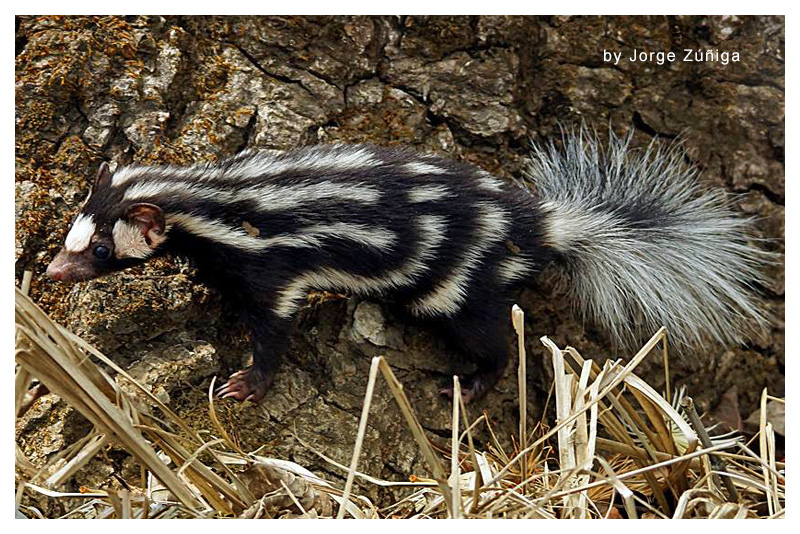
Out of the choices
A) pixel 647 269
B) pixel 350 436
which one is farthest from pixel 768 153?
pixel 350 436

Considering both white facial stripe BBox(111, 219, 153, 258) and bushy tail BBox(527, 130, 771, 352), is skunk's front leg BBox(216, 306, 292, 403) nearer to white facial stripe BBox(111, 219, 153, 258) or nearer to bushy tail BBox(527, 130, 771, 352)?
white facial stripe BBox(111, 219, 153, 258)

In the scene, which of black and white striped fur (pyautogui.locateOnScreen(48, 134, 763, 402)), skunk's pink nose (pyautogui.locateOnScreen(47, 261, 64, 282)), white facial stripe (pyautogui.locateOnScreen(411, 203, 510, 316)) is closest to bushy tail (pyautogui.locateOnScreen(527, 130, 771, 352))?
black and white striped fur (pyautogui.locateOnScreen(48, 134, 763, 402))

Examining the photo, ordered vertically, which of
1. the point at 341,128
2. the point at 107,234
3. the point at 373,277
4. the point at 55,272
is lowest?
the point at 373,277

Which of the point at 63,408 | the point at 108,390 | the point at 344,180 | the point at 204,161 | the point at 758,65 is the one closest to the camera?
the point at 108,390

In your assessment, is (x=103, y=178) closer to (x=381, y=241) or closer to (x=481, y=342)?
(x=381, y=241)

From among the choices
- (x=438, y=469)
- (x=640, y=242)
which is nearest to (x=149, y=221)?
(x=438, y=469)

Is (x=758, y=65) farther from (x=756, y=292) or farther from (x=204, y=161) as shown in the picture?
(x=204, y=161)
